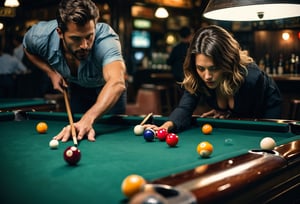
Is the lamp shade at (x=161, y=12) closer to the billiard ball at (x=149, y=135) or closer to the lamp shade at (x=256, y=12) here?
the lamp shade at (x=256, y=12)

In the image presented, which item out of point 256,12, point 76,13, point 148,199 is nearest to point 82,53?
point 76,13

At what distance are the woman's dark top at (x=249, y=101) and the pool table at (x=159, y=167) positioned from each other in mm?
174

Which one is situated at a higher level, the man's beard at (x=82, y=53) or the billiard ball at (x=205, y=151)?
the man's beard at (x=82, y=53)

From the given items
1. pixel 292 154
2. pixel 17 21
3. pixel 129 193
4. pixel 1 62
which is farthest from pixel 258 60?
pixel 129 193

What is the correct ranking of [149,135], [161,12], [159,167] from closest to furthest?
[159,167] < [149,135] < [161,12]

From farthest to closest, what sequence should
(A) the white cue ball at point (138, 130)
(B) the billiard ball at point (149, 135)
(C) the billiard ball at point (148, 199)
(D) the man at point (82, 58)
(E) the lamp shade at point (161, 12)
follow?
(E) the lamp shade at point (161, 12), (D) the man at point (82, 58), (A) the white cue ball at point (138, 130), (B) the billiard ball at point (149, 135), (C) the billiard ball at point (148, 199)

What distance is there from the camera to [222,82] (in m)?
2.65

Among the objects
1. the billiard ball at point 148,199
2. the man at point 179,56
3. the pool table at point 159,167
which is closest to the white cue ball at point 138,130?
the pool table at point 159,167

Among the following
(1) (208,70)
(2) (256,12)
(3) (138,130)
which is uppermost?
(2) (256,12)

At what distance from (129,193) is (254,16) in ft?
6.15

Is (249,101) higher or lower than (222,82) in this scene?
lower

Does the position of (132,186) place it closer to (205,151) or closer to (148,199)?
(148,199)

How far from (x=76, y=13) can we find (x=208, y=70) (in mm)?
→ 862

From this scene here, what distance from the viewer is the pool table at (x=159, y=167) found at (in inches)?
44.0
